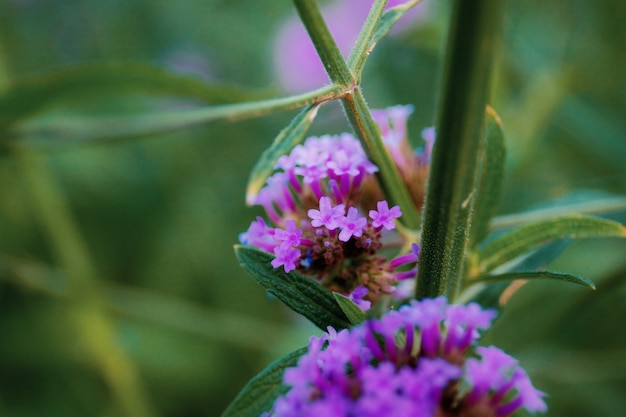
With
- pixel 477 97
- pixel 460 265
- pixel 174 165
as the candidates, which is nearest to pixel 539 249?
pixel 460 265

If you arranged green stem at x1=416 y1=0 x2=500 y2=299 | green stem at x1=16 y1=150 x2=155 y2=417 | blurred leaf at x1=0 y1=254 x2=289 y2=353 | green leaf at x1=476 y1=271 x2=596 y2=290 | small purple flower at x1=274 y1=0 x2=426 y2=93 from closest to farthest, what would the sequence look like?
green stem at x1=416 y1=0 x2=500 y2=299 < green leaf at x1=476 y1=271 x2=596 y2=290 < green stem at x1=16 y1=150 x2=155 y2=417 < blurred leaf at x1=0 y1=254 x2=289 y2=353 < small purple flower at x1=274 y1=0 x2=426 y2=93

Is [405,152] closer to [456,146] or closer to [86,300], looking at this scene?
[456,146]

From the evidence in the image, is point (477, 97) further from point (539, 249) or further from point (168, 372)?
point (168, 372)

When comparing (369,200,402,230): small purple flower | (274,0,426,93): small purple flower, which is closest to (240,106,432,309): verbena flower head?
(369,200,402,230): small purple flower

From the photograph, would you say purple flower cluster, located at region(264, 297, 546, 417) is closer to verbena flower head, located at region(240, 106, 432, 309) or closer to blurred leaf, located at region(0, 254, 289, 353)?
verbena flower head, located at region(240, 106, 432, 309)

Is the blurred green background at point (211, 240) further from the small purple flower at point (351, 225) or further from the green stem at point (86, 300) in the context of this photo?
the small purple flower at point (351, 225)

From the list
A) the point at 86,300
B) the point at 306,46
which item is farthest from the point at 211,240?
the point at 306,46
